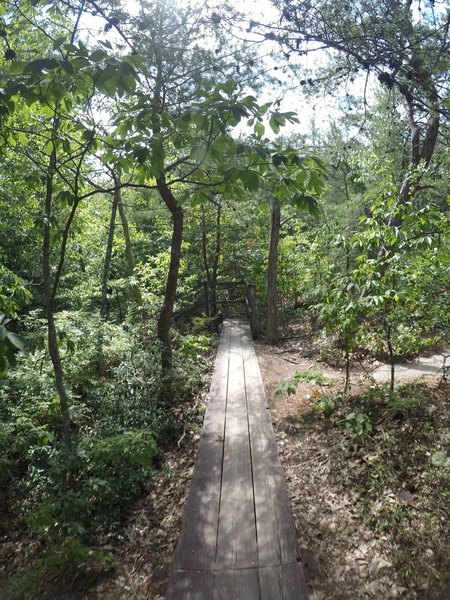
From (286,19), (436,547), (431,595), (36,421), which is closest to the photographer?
(431,595)

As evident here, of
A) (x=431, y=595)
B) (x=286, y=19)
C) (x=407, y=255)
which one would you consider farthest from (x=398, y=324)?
(x=286, y=19)

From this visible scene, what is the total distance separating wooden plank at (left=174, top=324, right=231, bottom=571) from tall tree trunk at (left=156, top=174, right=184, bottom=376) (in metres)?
1.18

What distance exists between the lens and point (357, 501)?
3.10 m

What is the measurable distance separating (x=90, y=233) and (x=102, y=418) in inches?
383

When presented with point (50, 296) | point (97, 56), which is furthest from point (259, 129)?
point (50, 296)

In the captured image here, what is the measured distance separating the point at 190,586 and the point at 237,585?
298mm

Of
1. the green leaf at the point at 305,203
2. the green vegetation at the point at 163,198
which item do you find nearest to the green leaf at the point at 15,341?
the green vegetation at the point at 163,198

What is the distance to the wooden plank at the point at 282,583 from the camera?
224 centimetres

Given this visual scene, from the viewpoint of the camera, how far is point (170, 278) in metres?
5.80

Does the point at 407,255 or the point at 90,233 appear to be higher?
the point at 90,233

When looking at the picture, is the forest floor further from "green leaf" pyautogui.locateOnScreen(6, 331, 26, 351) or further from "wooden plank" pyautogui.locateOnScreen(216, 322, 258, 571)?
"green leaf" pyautogui.locateOnScreen(6, 331, 26, 351)

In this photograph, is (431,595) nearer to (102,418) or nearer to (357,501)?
(357,501)

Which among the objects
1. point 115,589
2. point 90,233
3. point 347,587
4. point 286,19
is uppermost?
point 286,19

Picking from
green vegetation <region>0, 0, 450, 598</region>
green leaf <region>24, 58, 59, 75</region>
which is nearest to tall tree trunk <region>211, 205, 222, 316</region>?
green vegetation <region>0, 0, 450, 598</region>
